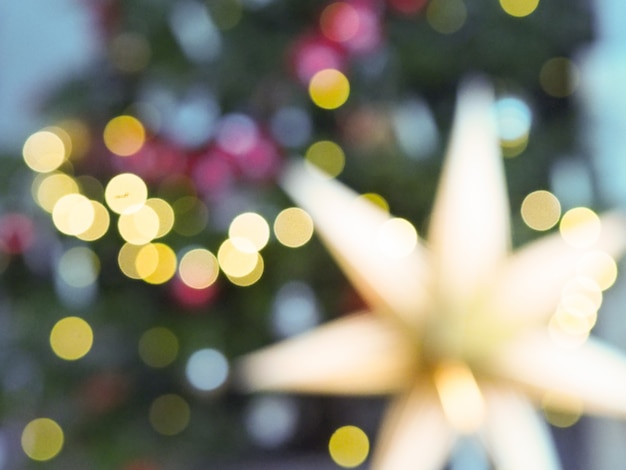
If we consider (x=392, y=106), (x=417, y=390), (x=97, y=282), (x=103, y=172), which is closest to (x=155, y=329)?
(x=97, y=282)

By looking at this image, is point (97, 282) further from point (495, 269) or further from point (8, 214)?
point (495, 269)

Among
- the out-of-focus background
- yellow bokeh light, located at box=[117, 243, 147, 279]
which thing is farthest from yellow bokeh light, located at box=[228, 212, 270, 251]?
yellow bokeh light, located at box=[117, 243, 147, 279]

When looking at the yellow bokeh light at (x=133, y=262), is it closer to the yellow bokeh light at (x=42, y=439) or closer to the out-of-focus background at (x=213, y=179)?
the out-of-focus background at (x=213, y=179)

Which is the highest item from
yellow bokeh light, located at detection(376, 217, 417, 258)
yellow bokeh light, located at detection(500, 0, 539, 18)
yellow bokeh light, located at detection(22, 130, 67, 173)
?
yellow bokeh light, located at detection(500, 0, 539, 18)

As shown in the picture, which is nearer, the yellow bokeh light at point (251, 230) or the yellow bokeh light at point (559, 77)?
the yellow bokeh light at point (251, 230)

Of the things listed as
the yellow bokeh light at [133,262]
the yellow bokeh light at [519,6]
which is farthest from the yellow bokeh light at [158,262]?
the yellow bokeh light at [519,6]

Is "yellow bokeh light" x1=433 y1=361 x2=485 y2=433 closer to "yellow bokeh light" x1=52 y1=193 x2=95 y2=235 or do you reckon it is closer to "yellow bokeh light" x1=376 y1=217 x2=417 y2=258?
"yellow bokeh light" x1=376 y1=217 x2=417 y2=258
